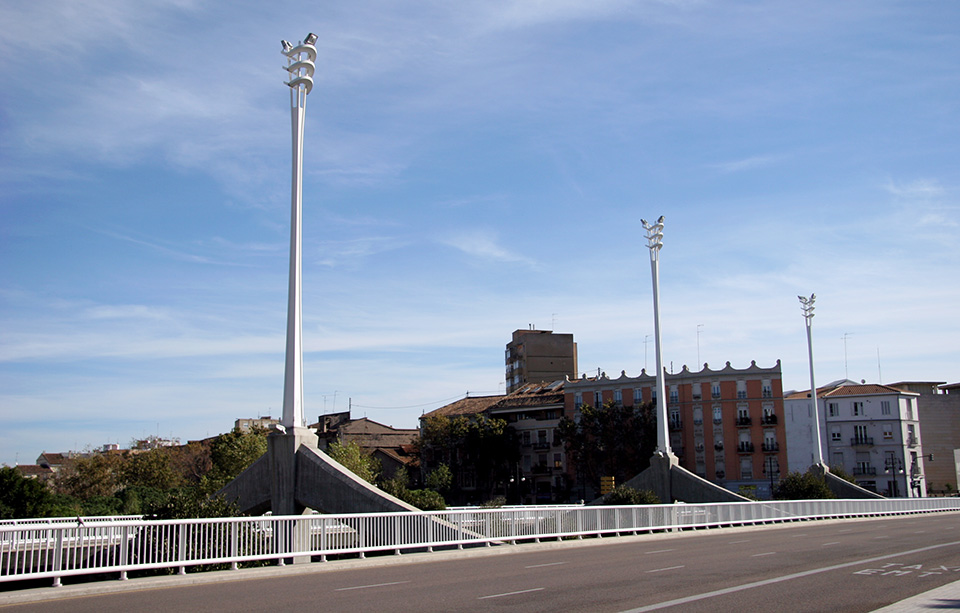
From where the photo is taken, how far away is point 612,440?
75438 millimetres

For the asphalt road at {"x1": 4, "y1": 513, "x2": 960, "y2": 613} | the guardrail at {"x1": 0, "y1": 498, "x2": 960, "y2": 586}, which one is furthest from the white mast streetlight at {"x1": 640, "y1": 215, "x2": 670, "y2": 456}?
the asphalt road at {"x1": 4, "y1": 513, "x2": 960, "y2": 613}

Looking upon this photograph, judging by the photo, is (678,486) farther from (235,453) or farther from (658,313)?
(235,453)

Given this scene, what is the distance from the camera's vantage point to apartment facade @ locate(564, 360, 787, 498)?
7538 cm

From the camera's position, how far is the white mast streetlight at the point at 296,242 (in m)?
26.8

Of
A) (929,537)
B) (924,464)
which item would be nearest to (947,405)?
(924,464)

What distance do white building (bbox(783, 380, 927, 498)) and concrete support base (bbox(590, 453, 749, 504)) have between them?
45.4 m

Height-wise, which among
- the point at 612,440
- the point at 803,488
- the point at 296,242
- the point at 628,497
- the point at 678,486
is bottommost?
the point at 803,488

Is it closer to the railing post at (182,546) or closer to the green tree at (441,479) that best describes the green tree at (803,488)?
the green tree at (441,479)

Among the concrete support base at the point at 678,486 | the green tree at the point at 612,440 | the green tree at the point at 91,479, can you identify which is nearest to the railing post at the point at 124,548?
the concrete support base at the point at 678,486

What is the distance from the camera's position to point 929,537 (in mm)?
25359

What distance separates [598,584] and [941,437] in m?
94.7

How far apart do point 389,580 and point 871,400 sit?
8190 cm

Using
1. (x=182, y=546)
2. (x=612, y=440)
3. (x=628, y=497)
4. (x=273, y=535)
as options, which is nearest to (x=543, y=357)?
(x=612, y=440)

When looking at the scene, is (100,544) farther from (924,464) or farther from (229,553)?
(924,464)
